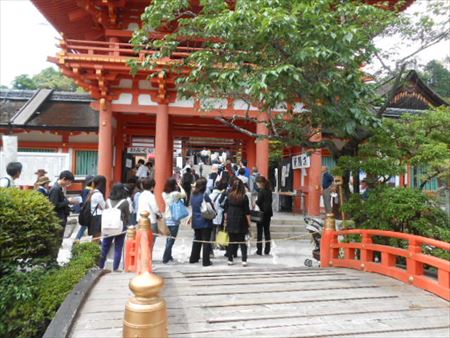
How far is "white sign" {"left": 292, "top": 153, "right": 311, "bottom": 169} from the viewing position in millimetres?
12039

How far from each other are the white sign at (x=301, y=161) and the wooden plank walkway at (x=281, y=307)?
740 centimetres

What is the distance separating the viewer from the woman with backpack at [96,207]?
586cm

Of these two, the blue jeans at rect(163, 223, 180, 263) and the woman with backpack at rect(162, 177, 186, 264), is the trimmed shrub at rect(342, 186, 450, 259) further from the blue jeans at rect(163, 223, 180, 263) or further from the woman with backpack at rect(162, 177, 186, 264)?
the blue jeans at rect(163, 223, 180, 263)

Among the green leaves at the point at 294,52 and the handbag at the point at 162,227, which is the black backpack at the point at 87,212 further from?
the green leaves at the point at 294,52

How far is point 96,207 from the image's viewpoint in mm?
5898

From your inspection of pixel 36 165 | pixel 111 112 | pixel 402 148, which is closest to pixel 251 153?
pixel 111 112

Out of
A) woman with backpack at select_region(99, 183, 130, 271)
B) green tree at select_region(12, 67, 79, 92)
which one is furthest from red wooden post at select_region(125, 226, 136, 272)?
green tree at select_region(12, 67, 79, 92)

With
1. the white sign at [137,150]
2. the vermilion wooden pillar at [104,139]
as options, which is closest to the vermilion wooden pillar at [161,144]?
the vermilion wooden pillar at [104,139]

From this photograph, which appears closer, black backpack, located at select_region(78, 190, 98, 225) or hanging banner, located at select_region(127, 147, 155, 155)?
black backpack, located at select_region(78, 190, 98, 225)

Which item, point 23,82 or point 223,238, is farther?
point 23,82

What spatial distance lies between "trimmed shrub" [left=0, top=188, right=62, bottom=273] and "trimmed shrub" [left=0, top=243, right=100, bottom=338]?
0.80ft

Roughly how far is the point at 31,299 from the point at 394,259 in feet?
15.4

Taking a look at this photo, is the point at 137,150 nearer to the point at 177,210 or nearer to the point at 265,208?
the point at 265,208

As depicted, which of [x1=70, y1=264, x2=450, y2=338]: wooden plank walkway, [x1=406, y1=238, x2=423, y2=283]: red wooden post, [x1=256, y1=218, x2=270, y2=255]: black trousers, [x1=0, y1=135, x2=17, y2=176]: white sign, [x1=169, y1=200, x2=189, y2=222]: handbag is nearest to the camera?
[x1=70, y1=264, x2=450, y2=338]: wooden plank walkway
